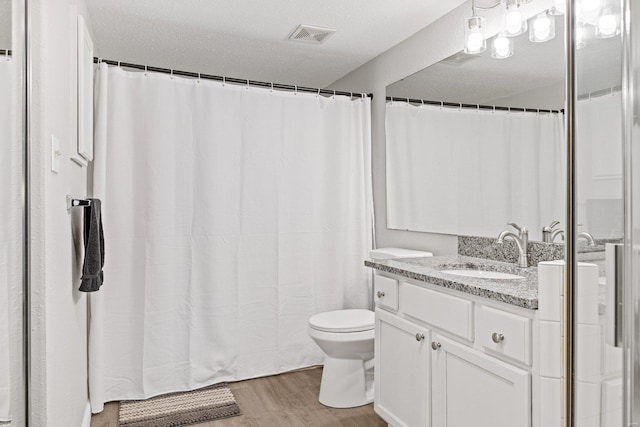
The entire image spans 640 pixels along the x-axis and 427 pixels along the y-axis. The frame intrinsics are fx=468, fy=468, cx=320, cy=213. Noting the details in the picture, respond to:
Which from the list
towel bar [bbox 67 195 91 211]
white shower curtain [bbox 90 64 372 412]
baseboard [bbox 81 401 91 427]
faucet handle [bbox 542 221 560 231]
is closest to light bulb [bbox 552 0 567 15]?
faucet handle [bbox 542 221 560 231]

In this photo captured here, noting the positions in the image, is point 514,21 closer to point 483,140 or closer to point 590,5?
point 483,140

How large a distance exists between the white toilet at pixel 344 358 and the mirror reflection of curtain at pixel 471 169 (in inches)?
18.1

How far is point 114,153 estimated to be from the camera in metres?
2.77

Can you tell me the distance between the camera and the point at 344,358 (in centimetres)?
275

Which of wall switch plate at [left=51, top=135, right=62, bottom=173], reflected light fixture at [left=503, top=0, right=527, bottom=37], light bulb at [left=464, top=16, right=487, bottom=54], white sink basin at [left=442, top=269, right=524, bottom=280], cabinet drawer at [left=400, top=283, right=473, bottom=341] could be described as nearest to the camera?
wall switch plate at [left=51, top=135, right=62, bottom=173]

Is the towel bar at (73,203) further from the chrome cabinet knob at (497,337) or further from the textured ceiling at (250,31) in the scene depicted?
the chrome cabinet knob at (497,337)

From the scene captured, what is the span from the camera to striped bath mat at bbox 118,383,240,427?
8.34 ft

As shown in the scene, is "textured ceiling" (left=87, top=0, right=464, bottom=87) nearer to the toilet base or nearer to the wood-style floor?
the toilet base

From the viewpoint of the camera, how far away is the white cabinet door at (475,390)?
156cm

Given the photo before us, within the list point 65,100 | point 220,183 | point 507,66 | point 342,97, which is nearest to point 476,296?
point 507,66

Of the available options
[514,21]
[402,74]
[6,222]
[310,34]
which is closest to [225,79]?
[310,34]

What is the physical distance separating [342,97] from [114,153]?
1.63 m

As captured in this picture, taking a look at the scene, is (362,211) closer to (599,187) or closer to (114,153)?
(114,153)

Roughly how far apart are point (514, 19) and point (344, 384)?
7.02 ft
